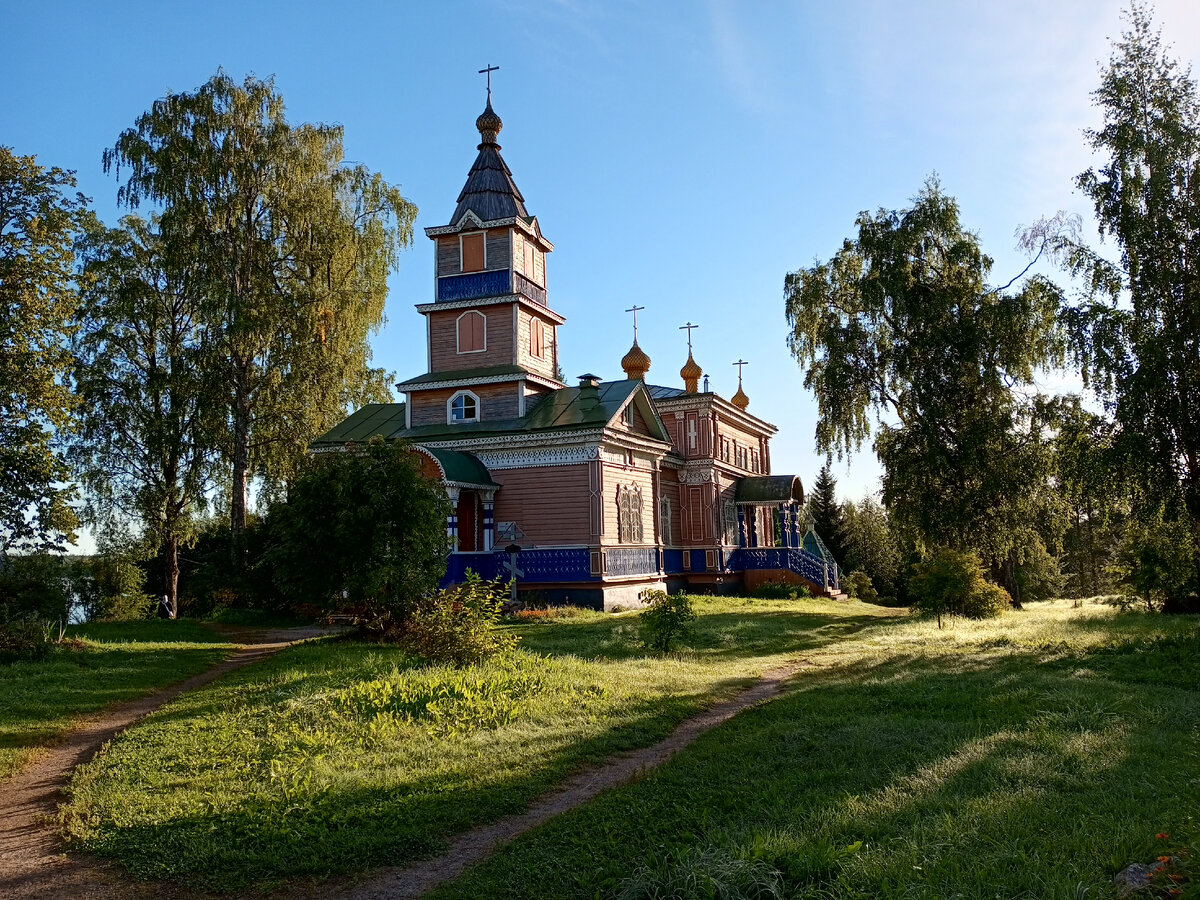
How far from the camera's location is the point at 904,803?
6.06 m

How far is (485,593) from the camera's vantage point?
43.1 feet

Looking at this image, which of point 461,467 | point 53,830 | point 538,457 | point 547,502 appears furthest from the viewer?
point 538,457

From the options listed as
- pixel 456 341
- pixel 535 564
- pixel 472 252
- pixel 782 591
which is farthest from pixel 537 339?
pixel 782 591

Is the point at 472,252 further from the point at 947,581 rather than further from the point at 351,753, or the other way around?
the point at 351,753

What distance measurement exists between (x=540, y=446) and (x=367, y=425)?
6889mm

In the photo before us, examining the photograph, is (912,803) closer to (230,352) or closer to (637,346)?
(230,352)

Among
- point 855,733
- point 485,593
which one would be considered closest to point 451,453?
point 485,593

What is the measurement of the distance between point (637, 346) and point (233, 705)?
23743 mm

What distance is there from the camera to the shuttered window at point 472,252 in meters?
26.2

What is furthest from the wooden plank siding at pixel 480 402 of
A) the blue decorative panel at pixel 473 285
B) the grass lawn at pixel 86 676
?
the grass lawn at pixel 86 676

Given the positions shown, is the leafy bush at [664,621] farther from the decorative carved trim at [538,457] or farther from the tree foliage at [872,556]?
the tree foliage at [872,556]

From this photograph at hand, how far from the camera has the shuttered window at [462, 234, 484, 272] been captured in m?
26.2

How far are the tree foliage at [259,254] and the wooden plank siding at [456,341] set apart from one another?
3.14 m

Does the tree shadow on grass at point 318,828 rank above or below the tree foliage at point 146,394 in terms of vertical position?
below
